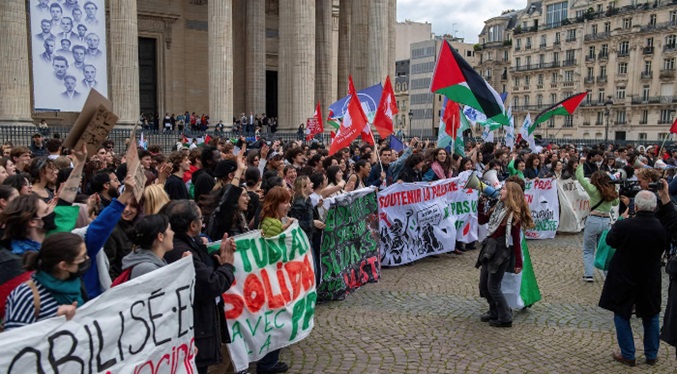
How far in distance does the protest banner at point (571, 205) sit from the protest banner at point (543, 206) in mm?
676

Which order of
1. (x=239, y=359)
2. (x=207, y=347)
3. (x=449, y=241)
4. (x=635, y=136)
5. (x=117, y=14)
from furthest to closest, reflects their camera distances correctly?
(x=635, y=136)
(x=117, y=14)
(x=449, y=241)
(x=239, y=359)
(x=207, y=347)

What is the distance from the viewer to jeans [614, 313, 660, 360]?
21.7 ft

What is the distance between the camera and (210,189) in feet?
25.8

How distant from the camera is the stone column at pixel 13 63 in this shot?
22.7 m

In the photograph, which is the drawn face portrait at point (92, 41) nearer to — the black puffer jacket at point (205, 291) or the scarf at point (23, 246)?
the black puffer jacket at point (205, 291)

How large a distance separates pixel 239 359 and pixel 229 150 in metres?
7.91

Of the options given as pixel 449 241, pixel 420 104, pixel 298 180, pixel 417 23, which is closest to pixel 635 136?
pixel 420 104

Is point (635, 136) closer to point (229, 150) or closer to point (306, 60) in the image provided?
point (306, 60)

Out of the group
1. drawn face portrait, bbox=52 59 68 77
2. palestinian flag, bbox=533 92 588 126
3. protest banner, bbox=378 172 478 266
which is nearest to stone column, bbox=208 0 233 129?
drawn face portrait, bbox=52 59 68 77

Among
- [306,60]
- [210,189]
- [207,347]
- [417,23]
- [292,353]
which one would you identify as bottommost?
[292,353]

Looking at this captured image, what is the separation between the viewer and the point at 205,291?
4938 millimetres

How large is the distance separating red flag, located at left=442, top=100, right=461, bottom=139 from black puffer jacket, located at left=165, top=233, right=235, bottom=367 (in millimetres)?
9613

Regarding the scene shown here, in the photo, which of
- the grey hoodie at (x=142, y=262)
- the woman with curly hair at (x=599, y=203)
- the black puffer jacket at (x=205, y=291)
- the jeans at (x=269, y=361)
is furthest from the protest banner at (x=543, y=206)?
the grey hoodie at (x=142, y=262)

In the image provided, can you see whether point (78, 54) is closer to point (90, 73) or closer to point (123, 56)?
point (90, 73)
